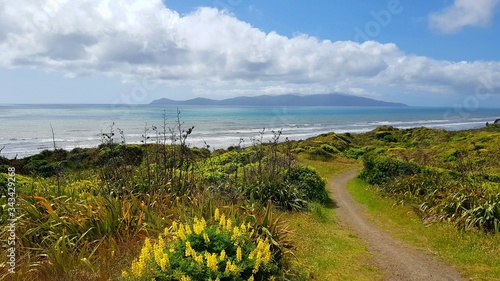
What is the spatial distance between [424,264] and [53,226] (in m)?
7.36

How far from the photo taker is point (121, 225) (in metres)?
6.81

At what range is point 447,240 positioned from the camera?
1027 centimetres

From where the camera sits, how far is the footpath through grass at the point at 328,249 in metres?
7.71

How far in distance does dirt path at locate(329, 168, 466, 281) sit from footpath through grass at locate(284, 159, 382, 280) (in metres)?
0.27

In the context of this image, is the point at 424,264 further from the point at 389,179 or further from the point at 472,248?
the point at 389,179

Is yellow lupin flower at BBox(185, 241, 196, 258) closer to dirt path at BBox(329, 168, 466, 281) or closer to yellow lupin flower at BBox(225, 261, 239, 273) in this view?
yellow lupin flower at BBox(225, 261, 239, 273)

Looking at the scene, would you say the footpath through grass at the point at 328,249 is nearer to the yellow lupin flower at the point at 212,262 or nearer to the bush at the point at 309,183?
the bush at the point at 309,183

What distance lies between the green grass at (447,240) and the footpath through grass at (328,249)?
1.60 metres

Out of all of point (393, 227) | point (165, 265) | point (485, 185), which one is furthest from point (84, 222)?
point (485, 185)

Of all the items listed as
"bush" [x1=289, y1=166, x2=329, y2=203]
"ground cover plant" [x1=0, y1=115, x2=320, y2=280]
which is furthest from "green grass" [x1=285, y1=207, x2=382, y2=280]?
"bush" [x1=289, y1=166, x2=329, y2=203]

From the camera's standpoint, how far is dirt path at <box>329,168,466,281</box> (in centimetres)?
795

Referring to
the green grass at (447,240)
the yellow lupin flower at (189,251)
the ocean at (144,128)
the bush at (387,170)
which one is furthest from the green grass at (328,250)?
the bush at (387,170)

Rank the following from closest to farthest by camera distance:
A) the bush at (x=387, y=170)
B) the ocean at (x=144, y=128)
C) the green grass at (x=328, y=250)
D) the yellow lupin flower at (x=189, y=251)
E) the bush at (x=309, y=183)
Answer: the yellow lupin flower at (x=189, y=251)
the green grass at (x=328, y=250)
the bush at (x=309, y=183)
the bush at (x=387, y=170)
the ocean at (x=144, y=128)

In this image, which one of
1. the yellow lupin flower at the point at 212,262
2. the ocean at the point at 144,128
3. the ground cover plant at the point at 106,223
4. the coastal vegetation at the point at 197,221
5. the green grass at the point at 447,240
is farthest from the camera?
the ocean at the point at 144,128
